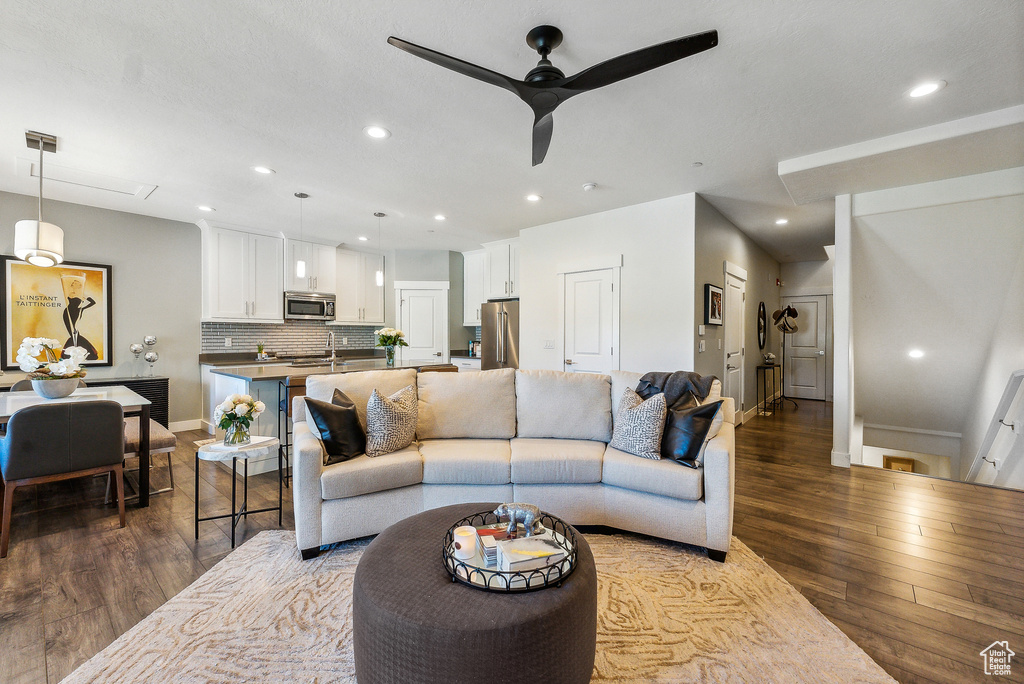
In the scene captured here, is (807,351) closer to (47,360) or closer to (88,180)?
(47,360)

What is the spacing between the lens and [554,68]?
2027 mm

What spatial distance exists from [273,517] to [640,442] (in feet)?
7.93

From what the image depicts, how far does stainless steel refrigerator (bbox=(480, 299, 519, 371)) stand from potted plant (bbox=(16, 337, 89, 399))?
158 inches

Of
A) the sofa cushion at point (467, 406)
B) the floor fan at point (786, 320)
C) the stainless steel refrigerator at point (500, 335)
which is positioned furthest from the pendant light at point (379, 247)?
the floor fan at point (786, 320)

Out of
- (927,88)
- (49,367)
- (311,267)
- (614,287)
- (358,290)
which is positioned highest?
(927,88)

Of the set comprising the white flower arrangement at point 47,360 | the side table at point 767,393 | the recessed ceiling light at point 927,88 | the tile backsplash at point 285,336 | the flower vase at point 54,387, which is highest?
the recessed ceiling light at point 927,88

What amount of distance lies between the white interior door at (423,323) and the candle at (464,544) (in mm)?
5627

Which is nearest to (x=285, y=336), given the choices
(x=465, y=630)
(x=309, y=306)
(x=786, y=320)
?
(x=309, y=306)

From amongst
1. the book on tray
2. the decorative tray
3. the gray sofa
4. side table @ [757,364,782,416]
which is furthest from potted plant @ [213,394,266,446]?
side table @ [757,364,782,416]

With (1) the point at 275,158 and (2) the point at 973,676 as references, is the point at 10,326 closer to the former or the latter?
(1) the point at 275,158

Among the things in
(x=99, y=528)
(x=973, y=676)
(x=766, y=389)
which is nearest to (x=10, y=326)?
(x=99, y=528)

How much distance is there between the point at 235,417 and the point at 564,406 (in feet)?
6.68

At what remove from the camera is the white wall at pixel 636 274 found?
4.41 m

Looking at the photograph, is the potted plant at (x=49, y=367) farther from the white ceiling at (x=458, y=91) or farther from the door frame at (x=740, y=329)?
the door frame at (x=740, y=329)
